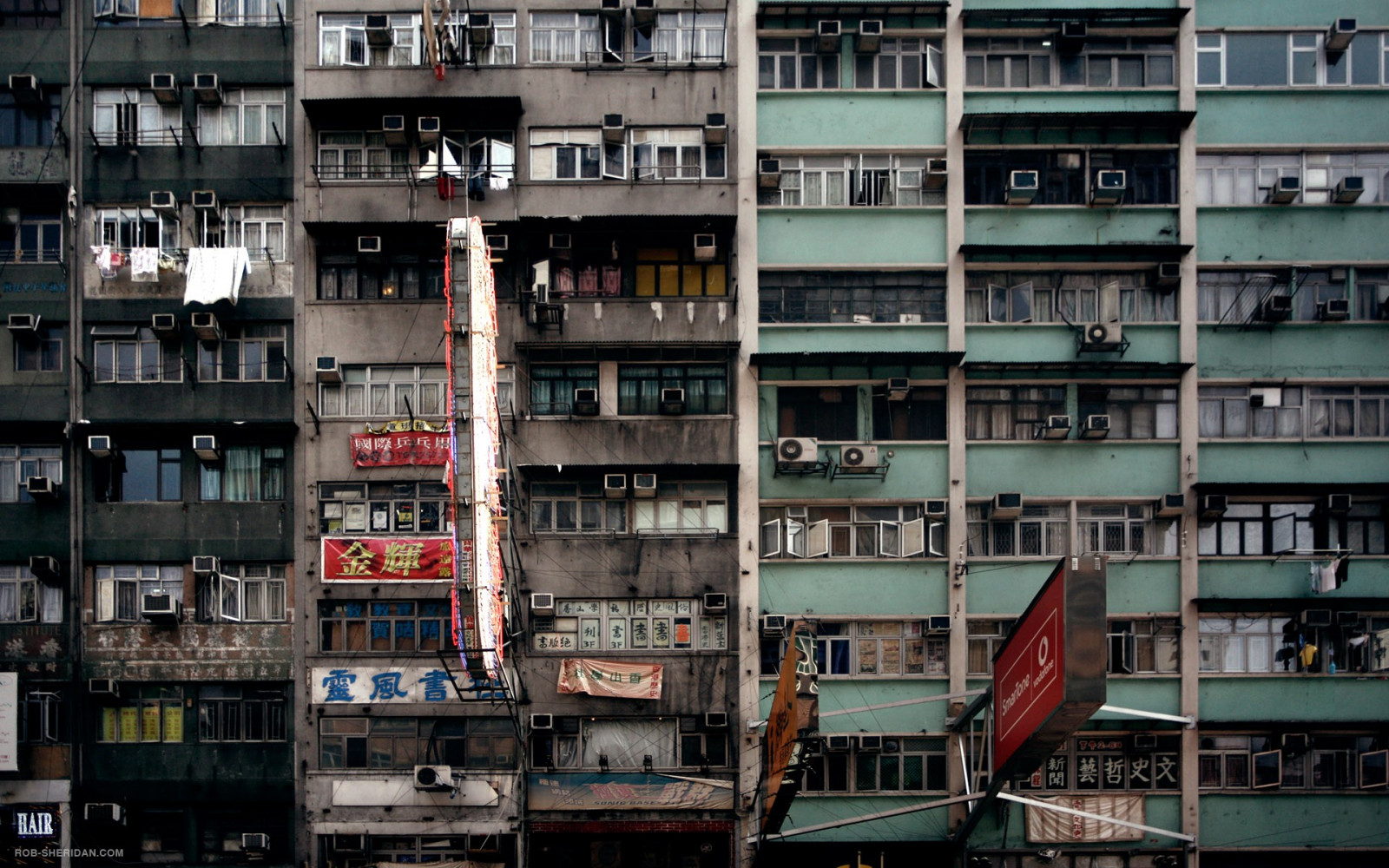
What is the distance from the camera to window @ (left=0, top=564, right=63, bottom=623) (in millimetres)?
24328

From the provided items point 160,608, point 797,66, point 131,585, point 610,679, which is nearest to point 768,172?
point 797,66

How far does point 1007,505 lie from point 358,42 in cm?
1684

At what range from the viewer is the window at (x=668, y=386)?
24.7m

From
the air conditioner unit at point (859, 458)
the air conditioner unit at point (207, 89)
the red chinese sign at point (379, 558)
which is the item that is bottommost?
the red chinese sign at point (379, 558)

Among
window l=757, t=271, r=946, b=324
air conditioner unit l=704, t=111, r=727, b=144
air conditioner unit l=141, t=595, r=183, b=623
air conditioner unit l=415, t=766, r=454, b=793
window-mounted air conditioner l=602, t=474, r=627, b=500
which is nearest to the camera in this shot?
air conditioner unit l=415, t=766, r=454, b=793

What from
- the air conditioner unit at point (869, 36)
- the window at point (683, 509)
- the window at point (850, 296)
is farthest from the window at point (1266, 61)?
the window at point (683, 509)

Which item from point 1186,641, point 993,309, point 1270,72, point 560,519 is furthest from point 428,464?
point 1270,72

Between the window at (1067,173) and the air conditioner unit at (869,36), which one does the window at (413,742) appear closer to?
the window at (1067,173)

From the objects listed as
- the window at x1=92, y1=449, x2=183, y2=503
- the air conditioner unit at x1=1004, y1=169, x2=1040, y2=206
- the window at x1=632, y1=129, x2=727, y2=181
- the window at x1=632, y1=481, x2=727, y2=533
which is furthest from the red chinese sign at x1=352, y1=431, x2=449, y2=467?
the air conditioner unit at x1=1004, y1=169, x2=1040, y2=206

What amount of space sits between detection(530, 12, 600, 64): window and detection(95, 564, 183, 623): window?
13.4m

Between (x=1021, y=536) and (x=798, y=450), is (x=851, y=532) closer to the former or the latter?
(x=798, y=450)

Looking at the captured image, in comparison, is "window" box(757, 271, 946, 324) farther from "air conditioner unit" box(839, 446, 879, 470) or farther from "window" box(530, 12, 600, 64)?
"window" box(530, 12, 600, 64)

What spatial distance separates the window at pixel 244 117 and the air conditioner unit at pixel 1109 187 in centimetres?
1724

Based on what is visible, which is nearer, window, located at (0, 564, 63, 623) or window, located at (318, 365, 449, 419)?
window, located at (0, 564, 63, 623)
